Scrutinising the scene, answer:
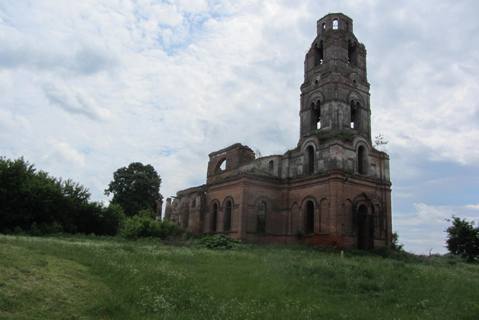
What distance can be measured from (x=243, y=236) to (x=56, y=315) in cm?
1989

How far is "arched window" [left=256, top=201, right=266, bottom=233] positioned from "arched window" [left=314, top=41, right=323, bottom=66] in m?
11.6

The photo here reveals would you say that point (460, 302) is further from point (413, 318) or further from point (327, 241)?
point (327, 241)

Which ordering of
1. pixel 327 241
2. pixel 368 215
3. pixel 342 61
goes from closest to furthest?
pixel 327 241
pixel 368 215
pixel 342 61

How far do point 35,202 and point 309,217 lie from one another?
17.2 metres

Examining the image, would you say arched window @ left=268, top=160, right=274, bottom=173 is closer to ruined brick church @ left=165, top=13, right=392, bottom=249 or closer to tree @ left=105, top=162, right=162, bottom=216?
ruined brick church @ left=165, top=13, right=392, bottom=249

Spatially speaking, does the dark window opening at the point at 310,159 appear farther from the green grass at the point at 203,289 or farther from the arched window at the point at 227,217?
the green grass at the point at 203,289

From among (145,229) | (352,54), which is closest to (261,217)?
(145,229)

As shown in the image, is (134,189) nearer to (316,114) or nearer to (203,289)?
(316,114)

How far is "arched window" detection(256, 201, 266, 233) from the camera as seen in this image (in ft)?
98.2

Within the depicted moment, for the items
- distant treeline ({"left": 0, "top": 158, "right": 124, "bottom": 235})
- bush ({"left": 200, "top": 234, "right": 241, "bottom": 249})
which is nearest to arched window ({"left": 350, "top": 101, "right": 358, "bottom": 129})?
bush ({"left": 200, "top": 234, "right": 241, "bottom": 249})

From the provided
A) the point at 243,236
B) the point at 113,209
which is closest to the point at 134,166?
the point at 113,209

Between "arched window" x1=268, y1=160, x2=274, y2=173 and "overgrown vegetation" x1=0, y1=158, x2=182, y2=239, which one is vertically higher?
"arched window" x1=268, y1=160, x2=274, y2=173

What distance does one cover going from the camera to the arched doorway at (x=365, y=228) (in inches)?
1139

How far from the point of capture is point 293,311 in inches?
409
